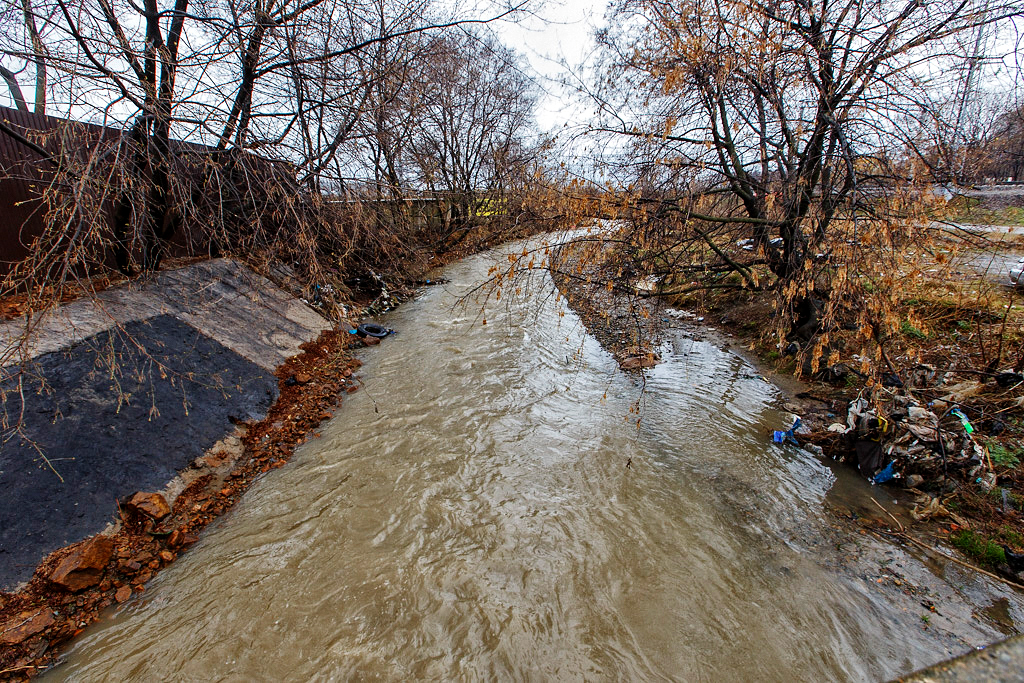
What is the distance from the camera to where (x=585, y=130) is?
5.39 meters

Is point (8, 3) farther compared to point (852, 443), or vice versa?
point (852, 443)

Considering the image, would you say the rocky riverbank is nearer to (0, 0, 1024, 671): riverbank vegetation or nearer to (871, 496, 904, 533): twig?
(0, 0, 1024, 671): riverbank vegetation

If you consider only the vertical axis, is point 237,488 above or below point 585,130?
below

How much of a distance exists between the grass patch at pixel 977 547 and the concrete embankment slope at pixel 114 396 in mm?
6689

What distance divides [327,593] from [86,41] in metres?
5.59

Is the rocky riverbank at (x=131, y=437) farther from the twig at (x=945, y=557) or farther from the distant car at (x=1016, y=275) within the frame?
the distant car at (x=1016, y=275)

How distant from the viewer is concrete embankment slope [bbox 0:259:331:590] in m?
3.38

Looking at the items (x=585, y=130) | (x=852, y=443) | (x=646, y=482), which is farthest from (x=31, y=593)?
(x=852, y=443)

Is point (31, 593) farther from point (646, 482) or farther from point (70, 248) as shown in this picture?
point (646, 482)

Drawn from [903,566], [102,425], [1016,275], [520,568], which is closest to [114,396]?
[102,425]

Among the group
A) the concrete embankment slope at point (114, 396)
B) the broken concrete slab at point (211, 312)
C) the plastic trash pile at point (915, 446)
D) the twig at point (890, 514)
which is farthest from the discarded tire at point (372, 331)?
the twig at point (890, 514)

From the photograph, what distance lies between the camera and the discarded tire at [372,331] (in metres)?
8.50

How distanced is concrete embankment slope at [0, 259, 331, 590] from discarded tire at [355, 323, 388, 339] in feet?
4.87

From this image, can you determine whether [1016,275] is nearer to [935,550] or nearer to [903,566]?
[935,550]
